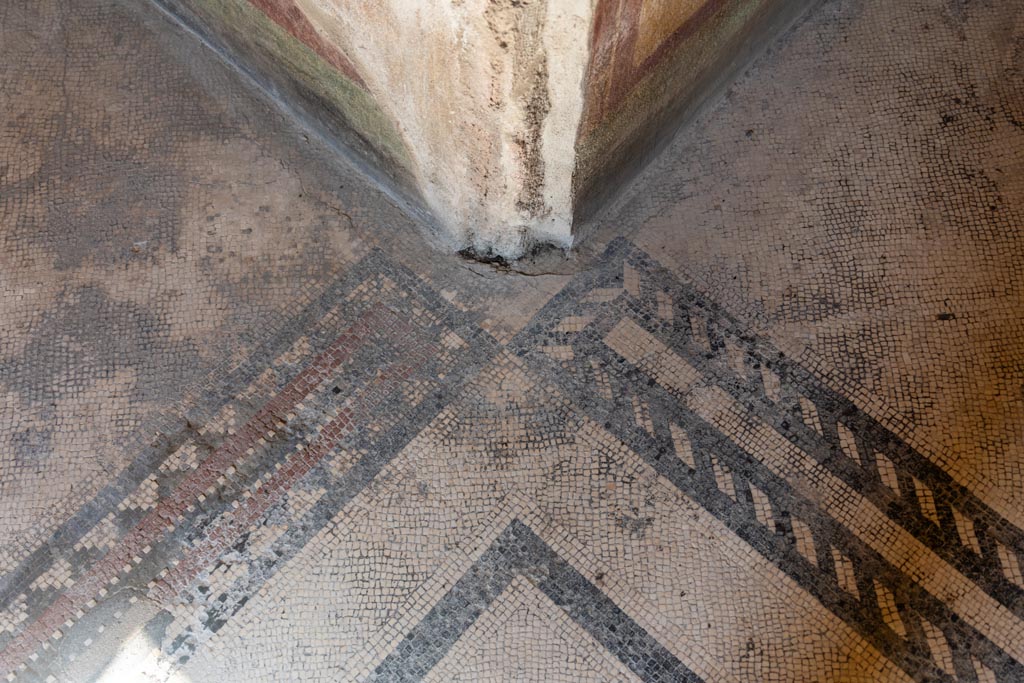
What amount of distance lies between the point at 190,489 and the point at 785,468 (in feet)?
7.41

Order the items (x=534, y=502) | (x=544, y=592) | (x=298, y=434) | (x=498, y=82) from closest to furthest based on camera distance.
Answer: (x=498, y=82) → (x=544, y=592) → (x=534, y=502) → (x=298, y=434)

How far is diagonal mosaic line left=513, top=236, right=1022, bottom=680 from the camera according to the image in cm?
302

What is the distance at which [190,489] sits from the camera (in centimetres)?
321

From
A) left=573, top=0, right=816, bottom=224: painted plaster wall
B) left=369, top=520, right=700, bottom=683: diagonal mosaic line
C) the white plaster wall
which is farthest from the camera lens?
left=369, top=520, right=700, bottom=683: diagonal mosaic line

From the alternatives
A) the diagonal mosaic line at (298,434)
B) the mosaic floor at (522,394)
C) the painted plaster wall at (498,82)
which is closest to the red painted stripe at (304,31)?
the painted plaster wall at (498,82)

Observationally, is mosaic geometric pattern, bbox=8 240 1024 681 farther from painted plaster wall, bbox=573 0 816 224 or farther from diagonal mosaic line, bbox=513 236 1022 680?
painted plaster wall, bbox=573 0 816 224

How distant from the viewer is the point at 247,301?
3496 millimetres

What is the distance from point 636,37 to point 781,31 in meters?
1.58

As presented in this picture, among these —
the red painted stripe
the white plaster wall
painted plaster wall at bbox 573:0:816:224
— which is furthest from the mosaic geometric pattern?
the red painted stripe

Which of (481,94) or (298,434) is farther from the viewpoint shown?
(298,434)

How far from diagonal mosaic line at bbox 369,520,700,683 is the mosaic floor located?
0.4 inches

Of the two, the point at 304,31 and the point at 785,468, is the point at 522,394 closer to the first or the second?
the point at 785,468

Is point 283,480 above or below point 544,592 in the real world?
above

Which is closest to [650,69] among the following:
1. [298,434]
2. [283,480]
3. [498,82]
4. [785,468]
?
[498,82]
